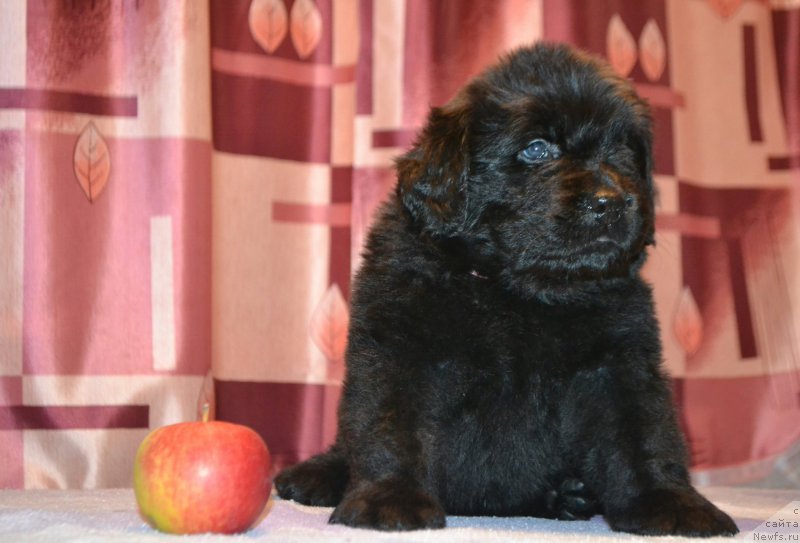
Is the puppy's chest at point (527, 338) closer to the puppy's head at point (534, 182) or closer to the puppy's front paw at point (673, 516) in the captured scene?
the puppy's head at point (534, 182)

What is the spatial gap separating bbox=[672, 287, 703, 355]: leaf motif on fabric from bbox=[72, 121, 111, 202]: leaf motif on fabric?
77.7 inches

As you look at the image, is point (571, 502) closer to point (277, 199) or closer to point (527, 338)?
point (527, 338)

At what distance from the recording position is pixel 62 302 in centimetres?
291

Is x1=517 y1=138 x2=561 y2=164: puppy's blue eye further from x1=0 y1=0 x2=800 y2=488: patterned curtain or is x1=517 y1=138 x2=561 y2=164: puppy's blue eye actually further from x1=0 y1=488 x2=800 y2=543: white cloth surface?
x1=0 y1=0 x2=800 y2=488: patterned curtain

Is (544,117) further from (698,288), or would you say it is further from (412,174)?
(698,288)

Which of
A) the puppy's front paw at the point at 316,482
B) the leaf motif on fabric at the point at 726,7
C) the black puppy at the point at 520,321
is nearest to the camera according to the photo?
the black puppy at the point at 520,321

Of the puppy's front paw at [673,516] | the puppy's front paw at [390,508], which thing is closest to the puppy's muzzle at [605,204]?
the puppy's front paw at [673,516]

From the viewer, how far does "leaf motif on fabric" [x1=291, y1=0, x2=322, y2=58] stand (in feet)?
10.3

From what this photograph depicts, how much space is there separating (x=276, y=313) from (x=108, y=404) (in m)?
0.59

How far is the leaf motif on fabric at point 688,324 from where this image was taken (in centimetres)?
328

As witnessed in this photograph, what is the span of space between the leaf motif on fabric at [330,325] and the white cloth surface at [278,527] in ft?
2.70

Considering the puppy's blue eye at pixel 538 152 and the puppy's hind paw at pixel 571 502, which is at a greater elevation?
the puppy's blue eye at pixel 538 152

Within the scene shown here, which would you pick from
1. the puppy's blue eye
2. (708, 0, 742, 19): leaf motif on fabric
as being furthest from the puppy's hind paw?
(708, 0, 742, 19): leaf motif on fabric

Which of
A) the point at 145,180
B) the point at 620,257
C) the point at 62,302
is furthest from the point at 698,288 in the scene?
the point at 62,302
